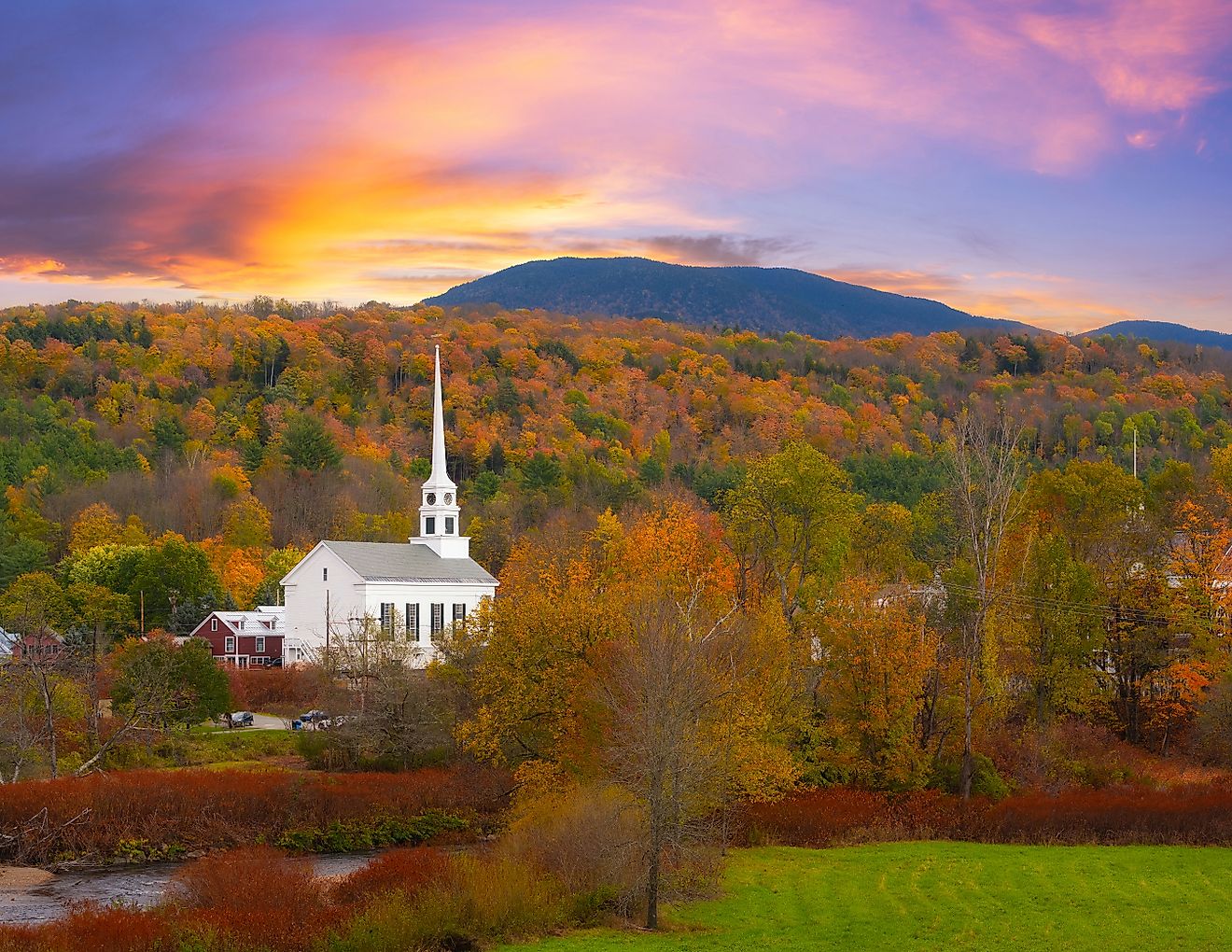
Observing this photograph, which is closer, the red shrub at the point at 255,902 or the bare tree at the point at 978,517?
the red shrub at the point at 255,902

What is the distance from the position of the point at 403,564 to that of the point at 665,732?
2010 inches

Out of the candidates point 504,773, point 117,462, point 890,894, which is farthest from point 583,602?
point 117,462

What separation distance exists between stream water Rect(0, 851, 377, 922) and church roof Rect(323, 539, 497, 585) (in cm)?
3598

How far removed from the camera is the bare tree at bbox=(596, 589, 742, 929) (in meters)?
28.3

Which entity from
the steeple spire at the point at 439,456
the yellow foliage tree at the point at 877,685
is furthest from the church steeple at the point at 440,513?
the yellow foliage tree at the point at 877,685

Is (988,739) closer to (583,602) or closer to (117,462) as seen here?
(583,602)

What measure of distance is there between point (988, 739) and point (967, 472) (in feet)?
34.0

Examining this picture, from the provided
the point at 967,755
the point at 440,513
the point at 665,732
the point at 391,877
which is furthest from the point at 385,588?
the point at 665,732

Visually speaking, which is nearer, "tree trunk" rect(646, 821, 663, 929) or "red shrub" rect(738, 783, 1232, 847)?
"tree trunk" rect(646, 821, 663, 929)

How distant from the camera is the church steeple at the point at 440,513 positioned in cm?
8106

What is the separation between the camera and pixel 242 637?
247ft

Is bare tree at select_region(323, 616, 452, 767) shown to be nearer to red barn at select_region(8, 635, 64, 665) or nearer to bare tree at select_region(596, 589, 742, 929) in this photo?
red barn at select_region(8, 635, 64, 665)

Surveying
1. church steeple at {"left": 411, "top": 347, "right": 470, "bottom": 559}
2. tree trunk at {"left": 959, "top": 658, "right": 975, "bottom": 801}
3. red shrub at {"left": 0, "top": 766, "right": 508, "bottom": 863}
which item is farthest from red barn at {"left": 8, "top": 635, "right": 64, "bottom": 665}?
tree trunk at {"left": 959, "top": 658, "right": 975, "bottom": 801}

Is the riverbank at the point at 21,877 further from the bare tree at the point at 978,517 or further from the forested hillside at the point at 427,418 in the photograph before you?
the forested hillside at the point at 427,418
